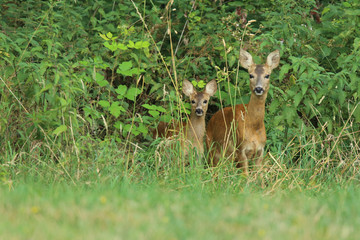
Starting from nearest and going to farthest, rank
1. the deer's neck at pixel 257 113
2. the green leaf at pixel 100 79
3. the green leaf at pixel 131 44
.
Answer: the deer's neck at pixel 257 113 → the green leaf at pixel 100 79 → the green leaf at pixel 131 44

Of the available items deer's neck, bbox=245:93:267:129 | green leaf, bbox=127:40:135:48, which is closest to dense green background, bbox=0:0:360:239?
green leaf, bbox=127:40:135:48

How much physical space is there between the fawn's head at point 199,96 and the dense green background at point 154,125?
226 millimetres

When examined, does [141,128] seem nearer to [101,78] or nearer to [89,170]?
[101,78]

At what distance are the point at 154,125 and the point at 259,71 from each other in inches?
59.9

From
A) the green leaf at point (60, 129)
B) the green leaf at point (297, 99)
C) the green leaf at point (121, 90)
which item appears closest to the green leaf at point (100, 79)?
the green leaf at point (121, 90)

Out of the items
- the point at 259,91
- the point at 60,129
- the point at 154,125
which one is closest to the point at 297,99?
the point at 259,91

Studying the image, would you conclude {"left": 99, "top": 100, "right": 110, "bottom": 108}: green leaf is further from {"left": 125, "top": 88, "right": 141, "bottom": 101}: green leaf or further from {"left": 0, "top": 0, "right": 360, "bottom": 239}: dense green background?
{"left": 125, "top": 88, "right": 141, "bottom": 101}: green leaf

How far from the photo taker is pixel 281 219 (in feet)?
13.0

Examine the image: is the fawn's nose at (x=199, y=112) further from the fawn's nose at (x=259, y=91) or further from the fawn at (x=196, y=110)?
the fawn's nose at (x=259, y=91)

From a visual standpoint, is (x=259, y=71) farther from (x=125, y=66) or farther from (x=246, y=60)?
(x=125, y=66)

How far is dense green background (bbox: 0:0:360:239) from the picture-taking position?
3.93m

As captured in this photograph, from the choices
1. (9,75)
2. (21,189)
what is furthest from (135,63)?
(21,189)

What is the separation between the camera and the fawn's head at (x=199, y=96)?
784cm

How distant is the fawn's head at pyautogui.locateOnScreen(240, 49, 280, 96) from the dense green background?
15 cm
